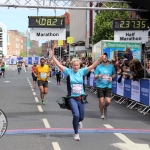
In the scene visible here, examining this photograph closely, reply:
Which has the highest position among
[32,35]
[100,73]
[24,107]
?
[32,35]

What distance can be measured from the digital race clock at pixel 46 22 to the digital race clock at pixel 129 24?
2.58 m

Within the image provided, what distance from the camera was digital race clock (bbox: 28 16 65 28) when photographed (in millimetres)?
17469

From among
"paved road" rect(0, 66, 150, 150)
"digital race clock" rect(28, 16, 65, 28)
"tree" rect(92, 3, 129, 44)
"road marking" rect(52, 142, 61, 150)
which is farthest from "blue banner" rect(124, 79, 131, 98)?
"tree" rect(92, 3, 129, 44)

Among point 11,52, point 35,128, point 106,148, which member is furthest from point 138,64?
point 11,52

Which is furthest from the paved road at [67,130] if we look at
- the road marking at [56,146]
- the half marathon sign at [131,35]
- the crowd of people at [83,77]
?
the half marathon sign at [131,35]

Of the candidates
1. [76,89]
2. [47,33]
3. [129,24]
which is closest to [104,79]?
[76,89]

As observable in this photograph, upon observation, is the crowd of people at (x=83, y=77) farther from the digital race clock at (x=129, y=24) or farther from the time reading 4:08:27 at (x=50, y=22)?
the time reading 4:08:27 at (x=50, y=22)

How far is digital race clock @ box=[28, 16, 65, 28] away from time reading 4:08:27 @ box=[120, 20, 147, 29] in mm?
2911

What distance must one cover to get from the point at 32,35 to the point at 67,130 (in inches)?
384

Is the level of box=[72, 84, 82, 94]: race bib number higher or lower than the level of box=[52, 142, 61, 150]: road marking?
higher

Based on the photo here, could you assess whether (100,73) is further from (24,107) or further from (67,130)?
(24,107)

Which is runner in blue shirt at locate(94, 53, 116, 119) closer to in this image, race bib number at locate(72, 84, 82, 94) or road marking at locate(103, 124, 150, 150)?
race bib number at locate(72, 84, 82, 94)

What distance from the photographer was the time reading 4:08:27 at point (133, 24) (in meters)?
17.8

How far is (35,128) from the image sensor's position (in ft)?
29.0
